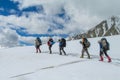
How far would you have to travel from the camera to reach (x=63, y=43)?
88.5ft

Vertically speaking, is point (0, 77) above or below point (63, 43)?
below

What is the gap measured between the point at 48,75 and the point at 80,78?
91.4 inches

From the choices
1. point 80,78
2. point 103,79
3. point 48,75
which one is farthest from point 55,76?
point 103,79

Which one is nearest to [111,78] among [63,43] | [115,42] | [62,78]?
[62,78]

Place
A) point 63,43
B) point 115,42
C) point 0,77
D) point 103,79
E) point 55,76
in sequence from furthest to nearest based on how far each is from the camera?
1. point 115,42
2. point 63,43
3. point 0,77
4. point 55,76
5. point 103,79

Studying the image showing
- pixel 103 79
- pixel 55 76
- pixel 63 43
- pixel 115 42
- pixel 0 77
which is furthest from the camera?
pixel 115 42

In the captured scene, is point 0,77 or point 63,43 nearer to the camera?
point 0,77

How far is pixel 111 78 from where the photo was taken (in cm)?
1516

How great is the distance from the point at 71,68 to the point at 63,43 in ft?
30.1

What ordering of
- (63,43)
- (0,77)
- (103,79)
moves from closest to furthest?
(103,79)
(0,77)
(63,43)

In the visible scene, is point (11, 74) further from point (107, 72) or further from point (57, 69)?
point (107, 72)

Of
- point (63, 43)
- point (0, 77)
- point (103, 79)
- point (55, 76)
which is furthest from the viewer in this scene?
point (63, 43)

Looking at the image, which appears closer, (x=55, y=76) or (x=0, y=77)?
(x=55, y=76)

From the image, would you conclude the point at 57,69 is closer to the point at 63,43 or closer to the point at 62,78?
the point at 62,78
